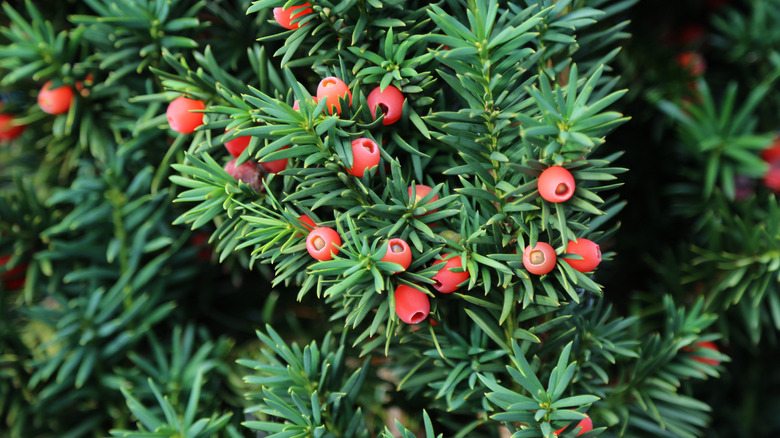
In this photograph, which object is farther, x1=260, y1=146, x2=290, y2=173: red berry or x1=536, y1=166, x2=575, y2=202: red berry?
x1=260, y1=146, x2=290, y2=173: red berry

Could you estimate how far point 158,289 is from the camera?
68 centimetres

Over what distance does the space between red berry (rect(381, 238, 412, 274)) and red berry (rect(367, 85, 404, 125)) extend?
11cm

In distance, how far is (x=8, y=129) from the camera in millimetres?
760

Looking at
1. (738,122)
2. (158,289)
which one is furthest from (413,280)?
(738,122)

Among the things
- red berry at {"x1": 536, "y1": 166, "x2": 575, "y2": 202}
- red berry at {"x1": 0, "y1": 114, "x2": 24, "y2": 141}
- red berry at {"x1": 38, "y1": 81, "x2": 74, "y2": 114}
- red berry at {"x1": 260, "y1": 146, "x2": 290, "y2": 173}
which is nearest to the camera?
red berry at {"x1": 536, "y1": 166, "x2": 575, "y2": 202}

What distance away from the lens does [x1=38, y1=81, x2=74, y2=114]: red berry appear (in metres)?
0.64

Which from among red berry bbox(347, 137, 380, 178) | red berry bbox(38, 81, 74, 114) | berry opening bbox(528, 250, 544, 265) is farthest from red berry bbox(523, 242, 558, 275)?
red berry bbox(38, 81, 74, 114)

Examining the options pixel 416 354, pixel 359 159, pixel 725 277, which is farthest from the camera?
pixel 725 277

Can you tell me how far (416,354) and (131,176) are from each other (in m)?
0.43

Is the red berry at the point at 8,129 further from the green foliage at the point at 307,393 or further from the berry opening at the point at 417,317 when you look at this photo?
the berry opening at the point at 417,317

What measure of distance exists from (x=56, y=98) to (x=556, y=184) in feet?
1.86

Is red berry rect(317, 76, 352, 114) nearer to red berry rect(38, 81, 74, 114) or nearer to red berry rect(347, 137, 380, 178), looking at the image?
red berry rect(347, 137, 380, 178)

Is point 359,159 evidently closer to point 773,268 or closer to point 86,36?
point 86,36

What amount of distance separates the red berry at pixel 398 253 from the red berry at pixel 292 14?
0.21 metres
